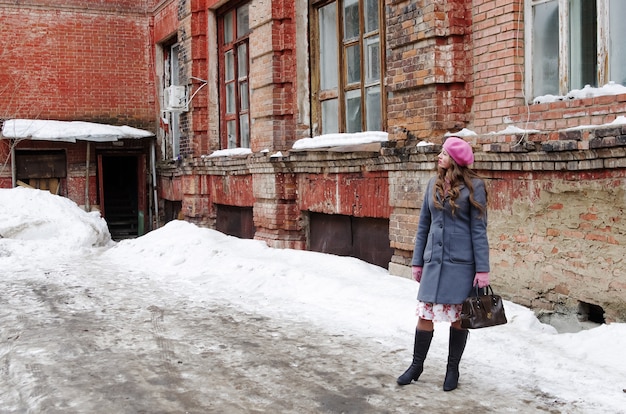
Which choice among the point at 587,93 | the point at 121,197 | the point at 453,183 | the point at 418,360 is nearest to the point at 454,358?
the point at 418,360

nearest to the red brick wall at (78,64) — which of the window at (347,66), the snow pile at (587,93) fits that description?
the window at (347,66)

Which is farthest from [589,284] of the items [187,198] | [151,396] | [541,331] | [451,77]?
[187,198]

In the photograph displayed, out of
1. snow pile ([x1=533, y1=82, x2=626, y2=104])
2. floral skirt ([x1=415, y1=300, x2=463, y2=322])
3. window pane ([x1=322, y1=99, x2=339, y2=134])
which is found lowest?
floral skirt ([x1=415, y1=300, x2=463, y2=322])

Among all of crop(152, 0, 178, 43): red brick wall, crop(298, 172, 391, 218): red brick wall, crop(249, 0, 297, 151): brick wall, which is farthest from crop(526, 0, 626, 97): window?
crop(152, 0, 178, 43): red brick wall

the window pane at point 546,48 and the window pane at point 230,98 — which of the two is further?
the window pane at point 230,98

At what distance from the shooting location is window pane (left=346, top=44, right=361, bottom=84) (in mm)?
8633

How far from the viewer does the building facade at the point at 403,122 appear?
5.40 m

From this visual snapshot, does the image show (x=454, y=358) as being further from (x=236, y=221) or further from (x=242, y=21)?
(x=242, y=21)

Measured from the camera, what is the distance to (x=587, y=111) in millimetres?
5402

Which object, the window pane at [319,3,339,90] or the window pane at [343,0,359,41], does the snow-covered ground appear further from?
the window pane at [343,0,359,41]

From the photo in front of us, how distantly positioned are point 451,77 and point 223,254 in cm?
379

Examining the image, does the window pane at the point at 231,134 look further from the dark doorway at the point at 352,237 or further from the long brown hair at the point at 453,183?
the long brown hair at the point at 453,183

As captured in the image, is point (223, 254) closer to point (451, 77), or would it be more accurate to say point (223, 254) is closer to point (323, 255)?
point (323, 255)

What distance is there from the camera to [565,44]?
19.1ft
